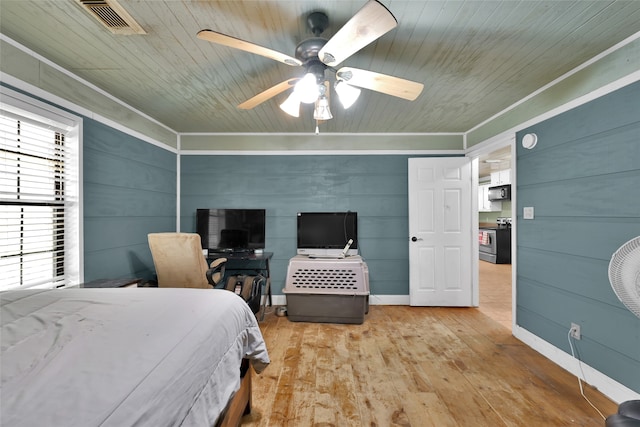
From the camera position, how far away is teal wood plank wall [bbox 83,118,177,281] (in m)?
2.46

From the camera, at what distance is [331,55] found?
1.51 meters

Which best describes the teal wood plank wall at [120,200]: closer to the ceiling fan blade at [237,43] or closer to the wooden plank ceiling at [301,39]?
the wooden plank ceiling at [301,39]

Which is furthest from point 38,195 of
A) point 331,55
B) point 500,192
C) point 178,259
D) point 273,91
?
point 500,192

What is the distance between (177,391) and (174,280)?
2175mm

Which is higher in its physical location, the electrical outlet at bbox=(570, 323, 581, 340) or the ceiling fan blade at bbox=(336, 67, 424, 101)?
the ceiling fan blade at bbox=(336, 67, 424, 101)

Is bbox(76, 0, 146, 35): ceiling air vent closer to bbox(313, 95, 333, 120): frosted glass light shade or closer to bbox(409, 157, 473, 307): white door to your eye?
bbox(313, 95, 333, 120): frosted glass light shade

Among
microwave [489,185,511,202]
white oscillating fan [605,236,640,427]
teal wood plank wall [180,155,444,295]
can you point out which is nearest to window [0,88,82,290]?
teal wood plank wall [180,155,444,295]

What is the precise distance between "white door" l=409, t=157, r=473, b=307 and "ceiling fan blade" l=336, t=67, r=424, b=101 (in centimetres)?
203

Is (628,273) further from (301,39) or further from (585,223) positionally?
(301,39)

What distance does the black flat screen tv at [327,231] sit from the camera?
372cm

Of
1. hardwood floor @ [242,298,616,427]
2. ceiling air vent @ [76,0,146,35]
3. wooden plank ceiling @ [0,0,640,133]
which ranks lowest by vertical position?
hardwood floor @ [242,298,616,427]

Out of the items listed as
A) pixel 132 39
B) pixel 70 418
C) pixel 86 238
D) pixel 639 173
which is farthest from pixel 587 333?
pixel 86 238

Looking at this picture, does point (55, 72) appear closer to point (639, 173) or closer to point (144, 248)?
point (144, 248)

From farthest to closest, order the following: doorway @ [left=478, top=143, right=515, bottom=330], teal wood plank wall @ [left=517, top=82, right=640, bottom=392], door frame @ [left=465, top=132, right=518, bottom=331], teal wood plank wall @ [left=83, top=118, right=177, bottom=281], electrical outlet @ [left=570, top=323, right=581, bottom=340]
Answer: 1. doorway @ [left=478, top=143, right=515, bottom=330]
2. door frame @ [left=465, top=132, right=518, bottom=331]
3. teal wood plank wall @ [left=83, top=118, right=177, bottom=281]
4. electrical outlet @ [left=570, top=323, right=581, bottom=340]
5. teal wood plank wall @ [left=517, top=82, right=640, bottom=392]
